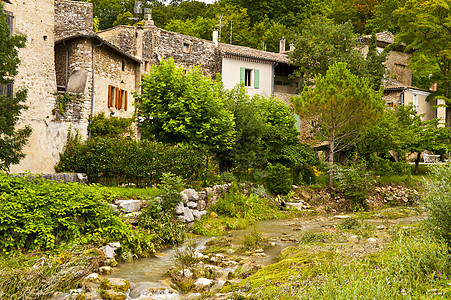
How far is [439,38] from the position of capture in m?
36.8

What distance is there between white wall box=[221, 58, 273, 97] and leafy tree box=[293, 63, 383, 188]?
9.29m

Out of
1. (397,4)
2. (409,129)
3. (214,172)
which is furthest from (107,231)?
(397,4)

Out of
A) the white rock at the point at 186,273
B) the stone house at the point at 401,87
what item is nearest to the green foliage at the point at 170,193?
the white rock at the point at 186,273

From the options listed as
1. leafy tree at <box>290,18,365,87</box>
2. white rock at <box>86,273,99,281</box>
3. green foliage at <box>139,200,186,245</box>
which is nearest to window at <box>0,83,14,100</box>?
green foliage at <box>139,200,186,245</box>

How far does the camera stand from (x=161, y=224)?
1406cm

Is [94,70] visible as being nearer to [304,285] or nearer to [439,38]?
[304,285]

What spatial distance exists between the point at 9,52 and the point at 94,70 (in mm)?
8697

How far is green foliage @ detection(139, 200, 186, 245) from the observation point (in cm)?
1376

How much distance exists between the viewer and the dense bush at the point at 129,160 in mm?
17312

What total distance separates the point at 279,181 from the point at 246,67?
1444 centimetres

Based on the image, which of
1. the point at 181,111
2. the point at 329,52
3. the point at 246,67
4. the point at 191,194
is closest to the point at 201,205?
the point at 191,194

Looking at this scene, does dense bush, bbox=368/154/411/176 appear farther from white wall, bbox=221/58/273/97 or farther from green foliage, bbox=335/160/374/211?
white wall, bbox=221/58/273/97

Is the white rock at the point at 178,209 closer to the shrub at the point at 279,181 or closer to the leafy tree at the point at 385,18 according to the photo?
the shrub at the point at 279,181

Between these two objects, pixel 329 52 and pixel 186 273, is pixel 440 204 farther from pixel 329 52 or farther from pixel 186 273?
pixel 329 52
